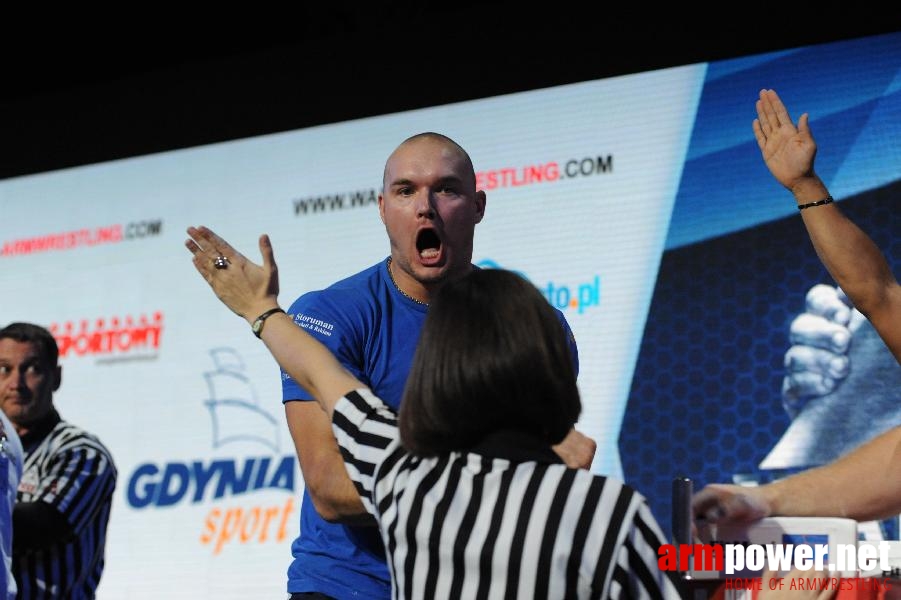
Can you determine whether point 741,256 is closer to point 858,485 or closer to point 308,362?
point 858,485

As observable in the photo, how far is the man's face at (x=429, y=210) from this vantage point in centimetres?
209

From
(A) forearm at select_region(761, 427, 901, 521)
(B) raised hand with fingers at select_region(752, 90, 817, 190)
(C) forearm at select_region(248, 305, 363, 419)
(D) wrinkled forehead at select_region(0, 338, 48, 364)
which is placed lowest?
(A) forearm at select_region(761, 427, 901, 521)

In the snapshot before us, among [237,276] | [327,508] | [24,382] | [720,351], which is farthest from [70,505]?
[720,351]

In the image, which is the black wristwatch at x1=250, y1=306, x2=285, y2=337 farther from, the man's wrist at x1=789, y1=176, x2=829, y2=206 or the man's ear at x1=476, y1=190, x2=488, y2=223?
the man's wrist at x1=789, y1=176, x2=829, y2=206

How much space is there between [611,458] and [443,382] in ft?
8.24

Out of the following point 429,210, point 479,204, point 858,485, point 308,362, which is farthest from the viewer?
point 479,204

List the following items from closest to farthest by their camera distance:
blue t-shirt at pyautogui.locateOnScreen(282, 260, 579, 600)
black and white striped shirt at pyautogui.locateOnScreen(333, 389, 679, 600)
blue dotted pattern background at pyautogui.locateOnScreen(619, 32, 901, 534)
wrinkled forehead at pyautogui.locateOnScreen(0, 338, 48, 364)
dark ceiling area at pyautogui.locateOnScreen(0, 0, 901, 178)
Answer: black and white striped shirt at pyautogui.locateOnScreen(333, 389, 679, 600)
blue t-shirt at pyautogui.locateOnScreen(282, 260, 579, 600)
blue dotted pattern background at pyautogui.locateOnScreen(619, 32, 901, 534)
wrinkled forehead at pyautogui.locateOnScreen(0, 338, 48, 364)
dark ceiling area at pyautogui.locateOnScreen(0, 0, 901, 178)

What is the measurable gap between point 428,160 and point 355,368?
1.43ft

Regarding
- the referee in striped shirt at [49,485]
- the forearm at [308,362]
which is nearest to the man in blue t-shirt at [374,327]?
the forearm at [308,362]

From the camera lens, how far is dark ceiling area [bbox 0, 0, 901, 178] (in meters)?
3.80

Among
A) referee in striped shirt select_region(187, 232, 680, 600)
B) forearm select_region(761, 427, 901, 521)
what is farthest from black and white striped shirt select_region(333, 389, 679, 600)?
forearm select_region(761, 427, 901, 521)

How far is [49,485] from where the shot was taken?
3.25 metres

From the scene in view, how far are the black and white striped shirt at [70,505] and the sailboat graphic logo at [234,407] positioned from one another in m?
0.92

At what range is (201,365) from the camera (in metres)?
4.52
